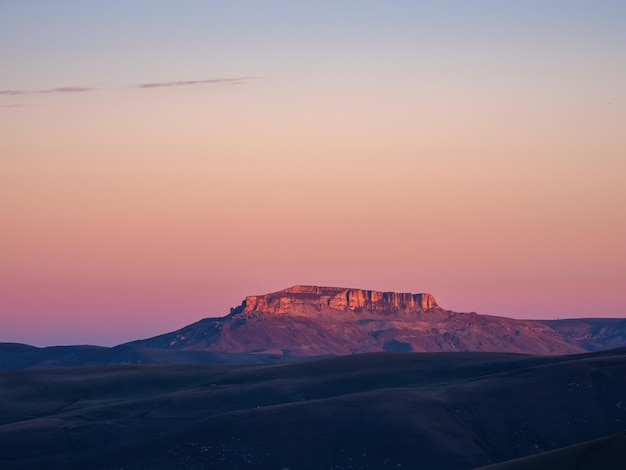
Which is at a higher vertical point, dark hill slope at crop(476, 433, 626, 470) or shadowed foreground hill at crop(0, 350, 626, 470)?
shadowed foreground hill at crop(0, 350, 626, 470)

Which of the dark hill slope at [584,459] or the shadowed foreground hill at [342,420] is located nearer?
the dark hill slope at [584,459]

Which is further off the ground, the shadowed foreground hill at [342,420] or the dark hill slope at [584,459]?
the shadowed foreground hill at [342,420]

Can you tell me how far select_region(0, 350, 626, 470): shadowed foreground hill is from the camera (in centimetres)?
8412

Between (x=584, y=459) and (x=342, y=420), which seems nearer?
(x=584, y=459)

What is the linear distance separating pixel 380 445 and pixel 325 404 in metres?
11.5

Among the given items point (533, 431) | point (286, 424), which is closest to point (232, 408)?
point (286, 424)

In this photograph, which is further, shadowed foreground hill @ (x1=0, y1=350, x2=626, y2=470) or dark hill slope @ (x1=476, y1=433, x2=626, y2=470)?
shadowed foreground hill @ (x1=0, y1=350, x2=626, y2=470)

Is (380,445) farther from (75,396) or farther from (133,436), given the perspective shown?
(75,396)

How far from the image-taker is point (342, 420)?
90562 millimetres

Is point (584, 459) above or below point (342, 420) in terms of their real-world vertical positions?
below

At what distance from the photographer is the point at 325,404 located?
9525cm

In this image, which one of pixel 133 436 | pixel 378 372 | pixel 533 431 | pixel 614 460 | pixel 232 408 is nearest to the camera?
pixel 614 460

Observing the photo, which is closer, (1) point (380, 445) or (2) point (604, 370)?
(1) point (380, 445)

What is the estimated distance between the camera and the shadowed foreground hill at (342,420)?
84125 millimetres
